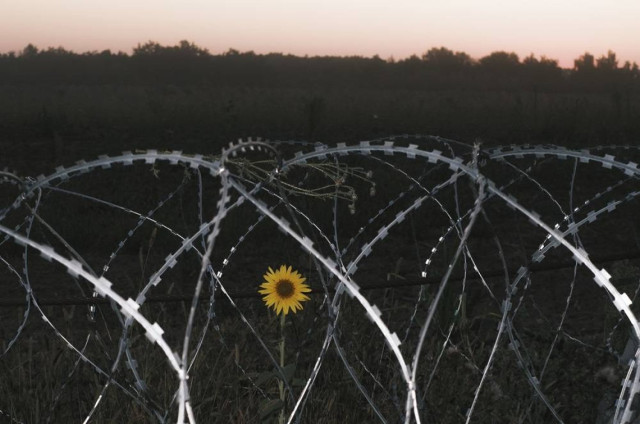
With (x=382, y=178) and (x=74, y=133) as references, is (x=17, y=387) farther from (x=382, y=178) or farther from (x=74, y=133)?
(x=74, y=133)

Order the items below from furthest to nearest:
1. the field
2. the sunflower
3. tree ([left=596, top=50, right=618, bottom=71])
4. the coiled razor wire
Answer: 1. tree ([left=596, top=50, right=618, bottom=71])
2. the sunflower
3. the field
4. the coiled razor wire

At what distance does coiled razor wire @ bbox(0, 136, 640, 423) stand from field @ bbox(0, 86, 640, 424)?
15 mm

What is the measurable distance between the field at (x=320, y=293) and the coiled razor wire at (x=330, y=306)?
0.02 meters

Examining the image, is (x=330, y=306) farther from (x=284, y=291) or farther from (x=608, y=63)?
(x=608, y=63)

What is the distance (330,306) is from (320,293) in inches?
85.4

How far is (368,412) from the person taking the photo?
3.58 metres

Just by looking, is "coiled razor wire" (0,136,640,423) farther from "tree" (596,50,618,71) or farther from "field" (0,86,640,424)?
"tree" (596,50,618,71)

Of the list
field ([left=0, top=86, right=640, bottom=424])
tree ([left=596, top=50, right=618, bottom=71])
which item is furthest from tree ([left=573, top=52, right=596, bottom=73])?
field ([left=0, top=86, right=640, bottom=424])

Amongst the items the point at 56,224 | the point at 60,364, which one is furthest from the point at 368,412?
the point at 56,224

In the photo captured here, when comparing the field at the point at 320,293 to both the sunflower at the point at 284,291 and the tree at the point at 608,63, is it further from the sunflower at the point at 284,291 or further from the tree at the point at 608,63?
the tree at the point at 608,63

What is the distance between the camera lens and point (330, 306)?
2473 millimetres

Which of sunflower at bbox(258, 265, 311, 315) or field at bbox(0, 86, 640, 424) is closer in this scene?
field at bbox(0, 86, 640, 424)

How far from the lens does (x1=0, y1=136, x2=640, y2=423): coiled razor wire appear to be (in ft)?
7.74

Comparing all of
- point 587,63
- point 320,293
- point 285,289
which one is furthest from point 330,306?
point 587,63
